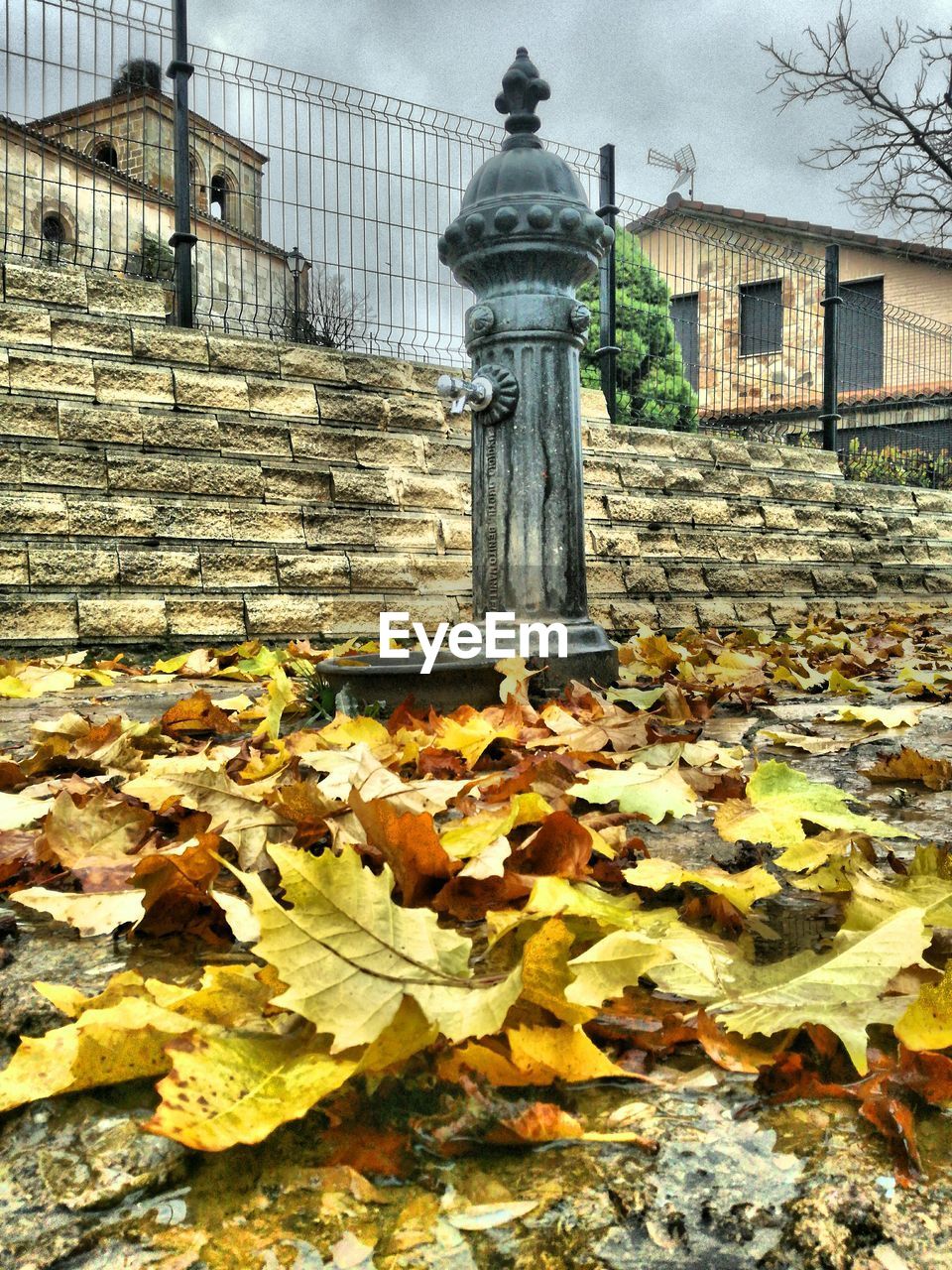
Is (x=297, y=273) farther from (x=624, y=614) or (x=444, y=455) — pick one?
(x=624, y=614)

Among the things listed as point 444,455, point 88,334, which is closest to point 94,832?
point 88,334

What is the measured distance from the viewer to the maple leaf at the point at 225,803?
4.12 ft

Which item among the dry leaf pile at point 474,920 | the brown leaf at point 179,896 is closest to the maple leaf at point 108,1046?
the dry leaf pile at point 474,920

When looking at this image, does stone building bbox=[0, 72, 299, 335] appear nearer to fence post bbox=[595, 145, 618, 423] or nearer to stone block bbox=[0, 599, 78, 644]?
stone block bbox=[0, 599, 78, 644]

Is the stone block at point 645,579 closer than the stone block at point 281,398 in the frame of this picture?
No

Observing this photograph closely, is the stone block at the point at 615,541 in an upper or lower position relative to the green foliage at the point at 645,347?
lower

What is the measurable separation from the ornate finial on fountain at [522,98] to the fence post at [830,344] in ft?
18.7

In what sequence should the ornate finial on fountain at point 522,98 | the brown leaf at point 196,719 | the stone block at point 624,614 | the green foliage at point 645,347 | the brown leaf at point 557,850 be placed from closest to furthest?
the brown leaf at point 557,850
the brown leaf at point 196,719
the ornate finial on fountain at point 522,98
the stone block at point 624,614
the green foliage at point 645,347

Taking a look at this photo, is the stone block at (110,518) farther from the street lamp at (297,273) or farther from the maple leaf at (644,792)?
the maple leaf at (644,792)

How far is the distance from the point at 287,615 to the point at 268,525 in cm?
44

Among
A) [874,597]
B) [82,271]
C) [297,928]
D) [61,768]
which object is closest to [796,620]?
[874,597]

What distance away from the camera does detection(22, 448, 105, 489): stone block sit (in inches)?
161

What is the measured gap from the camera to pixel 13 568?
3.99m

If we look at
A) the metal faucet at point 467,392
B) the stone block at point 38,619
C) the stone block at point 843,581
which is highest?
the metal faucet at point 467,392
